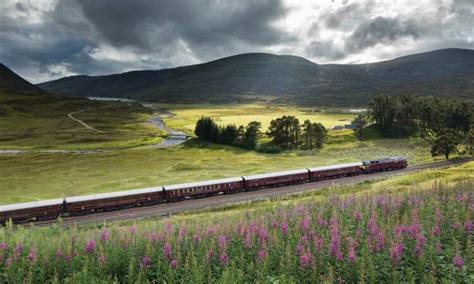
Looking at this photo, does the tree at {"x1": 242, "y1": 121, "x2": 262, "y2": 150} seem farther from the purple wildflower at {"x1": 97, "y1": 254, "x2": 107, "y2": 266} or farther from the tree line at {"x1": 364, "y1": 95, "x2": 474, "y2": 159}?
the purple wildflower at {"x1": 97, "y1": 254, "x2": 107, "y2": 266}

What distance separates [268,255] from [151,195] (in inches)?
1770

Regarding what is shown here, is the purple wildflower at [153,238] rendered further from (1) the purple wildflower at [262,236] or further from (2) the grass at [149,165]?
(2) the grass at [149,165]

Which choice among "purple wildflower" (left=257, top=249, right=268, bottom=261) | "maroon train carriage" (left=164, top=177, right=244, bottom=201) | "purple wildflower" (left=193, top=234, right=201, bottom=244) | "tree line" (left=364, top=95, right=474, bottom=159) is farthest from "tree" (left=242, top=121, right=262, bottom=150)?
"purple wildflower" (left=257, top=249, right=268, bottom=261)

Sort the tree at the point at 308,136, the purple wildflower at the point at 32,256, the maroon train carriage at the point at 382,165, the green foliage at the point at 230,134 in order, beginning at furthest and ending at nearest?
the green foliage at the point at 230,134
the tree at the point at 308,136
the maroon train carriage at the point at 382,165
the purple wildflower at the point at 32,256

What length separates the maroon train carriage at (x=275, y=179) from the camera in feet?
211

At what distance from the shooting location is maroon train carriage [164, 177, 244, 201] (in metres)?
57.8

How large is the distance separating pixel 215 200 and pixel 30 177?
58453 millimetres

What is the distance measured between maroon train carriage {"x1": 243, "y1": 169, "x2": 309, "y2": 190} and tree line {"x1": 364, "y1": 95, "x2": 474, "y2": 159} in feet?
269

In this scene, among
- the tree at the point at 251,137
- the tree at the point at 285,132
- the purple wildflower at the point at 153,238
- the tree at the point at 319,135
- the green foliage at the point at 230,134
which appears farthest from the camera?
the green foliage at the point at 230,134

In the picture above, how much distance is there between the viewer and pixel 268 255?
525 inches

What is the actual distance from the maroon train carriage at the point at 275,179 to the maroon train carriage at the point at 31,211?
93.0 feet

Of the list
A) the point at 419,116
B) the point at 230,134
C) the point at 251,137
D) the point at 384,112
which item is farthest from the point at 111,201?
the point at 419,116

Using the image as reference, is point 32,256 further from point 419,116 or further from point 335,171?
point 419,116

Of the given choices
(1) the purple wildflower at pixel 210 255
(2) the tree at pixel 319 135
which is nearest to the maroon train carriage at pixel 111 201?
(1) the purple wildflower at pixel 210 255
